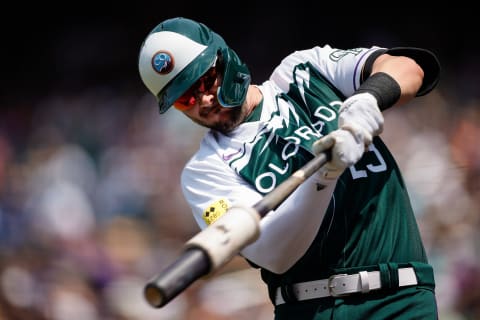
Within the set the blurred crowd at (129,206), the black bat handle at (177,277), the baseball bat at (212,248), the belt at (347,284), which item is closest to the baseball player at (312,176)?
the belt at (347,284)

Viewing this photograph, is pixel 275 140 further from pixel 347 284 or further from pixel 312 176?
pixel 347 284

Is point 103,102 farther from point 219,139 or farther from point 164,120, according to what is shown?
point 219,139

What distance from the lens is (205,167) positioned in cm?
280

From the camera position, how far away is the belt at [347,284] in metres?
2.57

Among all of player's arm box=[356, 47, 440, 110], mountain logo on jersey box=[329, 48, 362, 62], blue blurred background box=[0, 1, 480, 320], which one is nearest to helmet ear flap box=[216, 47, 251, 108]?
mountain logo on jersey box=[329, 48, 362, 62]

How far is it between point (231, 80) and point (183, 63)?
180 millimetres

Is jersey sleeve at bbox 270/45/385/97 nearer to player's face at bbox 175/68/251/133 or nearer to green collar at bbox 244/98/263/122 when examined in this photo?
green collar at bbox 244/98/263/122

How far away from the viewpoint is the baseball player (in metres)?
2.56

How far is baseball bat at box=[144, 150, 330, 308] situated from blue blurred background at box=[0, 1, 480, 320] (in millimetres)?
3263

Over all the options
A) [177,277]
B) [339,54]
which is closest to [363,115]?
[339,54]

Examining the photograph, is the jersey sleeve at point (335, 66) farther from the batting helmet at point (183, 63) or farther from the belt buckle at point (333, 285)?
the belt buckle at point (333, 285)

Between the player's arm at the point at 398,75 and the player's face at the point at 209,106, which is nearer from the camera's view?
→ the player's arm at the point at 398,75

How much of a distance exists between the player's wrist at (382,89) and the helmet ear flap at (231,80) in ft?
1.44

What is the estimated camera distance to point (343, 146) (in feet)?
7.37
